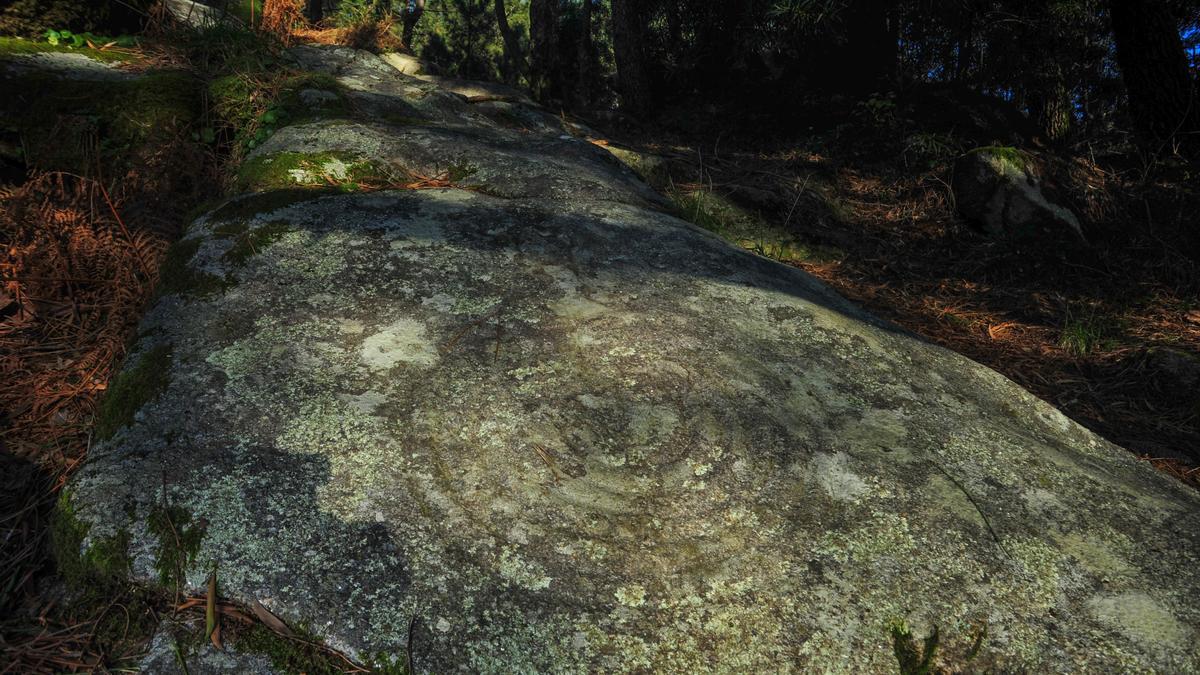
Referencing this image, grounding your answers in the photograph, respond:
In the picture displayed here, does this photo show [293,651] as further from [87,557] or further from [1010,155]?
[1010,155]

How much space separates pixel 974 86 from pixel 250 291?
949 centimetres

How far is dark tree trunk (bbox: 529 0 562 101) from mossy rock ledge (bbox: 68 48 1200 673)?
8750 millimetres

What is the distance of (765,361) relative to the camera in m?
2.19

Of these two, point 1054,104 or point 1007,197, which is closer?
point 1007,197

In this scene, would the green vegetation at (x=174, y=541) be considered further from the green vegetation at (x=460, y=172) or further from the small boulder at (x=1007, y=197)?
the small boulder at (x=1007, y=197)

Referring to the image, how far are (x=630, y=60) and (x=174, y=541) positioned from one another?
10.9 meters

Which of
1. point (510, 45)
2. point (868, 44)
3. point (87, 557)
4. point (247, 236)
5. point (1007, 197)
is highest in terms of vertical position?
point (868, 44)

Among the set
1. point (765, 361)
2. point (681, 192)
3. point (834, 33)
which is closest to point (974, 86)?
point (834, 33)

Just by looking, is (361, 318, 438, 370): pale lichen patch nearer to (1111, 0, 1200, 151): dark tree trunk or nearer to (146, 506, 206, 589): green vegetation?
(146, 506, 206, 589): green vegetation

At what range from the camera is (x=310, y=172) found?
3037 mm

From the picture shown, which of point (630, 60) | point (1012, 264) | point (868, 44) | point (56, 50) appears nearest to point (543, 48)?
point (630, 60)

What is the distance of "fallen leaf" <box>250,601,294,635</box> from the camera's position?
132 centimetres

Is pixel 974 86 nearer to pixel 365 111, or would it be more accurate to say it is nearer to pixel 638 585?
pixel 365 111

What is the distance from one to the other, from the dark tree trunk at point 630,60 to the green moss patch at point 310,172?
8.79 metres
